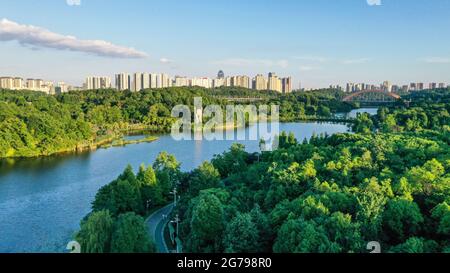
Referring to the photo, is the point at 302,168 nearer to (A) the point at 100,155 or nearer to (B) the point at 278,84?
(A) the point at 100,155

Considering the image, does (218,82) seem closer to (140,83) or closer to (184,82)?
(184,82)

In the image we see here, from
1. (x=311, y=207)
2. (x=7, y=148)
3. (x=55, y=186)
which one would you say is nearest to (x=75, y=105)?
(x=7, y=148)

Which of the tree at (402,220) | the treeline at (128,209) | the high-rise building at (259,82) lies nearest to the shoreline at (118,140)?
the treeline at (128,209)

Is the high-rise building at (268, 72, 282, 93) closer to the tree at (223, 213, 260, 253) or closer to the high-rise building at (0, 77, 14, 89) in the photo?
the high-rise building at (0, 77, 14, 89)

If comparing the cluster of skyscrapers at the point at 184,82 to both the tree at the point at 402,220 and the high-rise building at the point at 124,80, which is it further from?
the tree at the point at 402,220

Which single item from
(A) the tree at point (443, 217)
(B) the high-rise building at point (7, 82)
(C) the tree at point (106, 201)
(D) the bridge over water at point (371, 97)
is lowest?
(C) the tree at point (106, 201)

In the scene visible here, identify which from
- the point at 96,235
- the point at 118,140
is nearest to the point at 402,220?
the point at 96,235
